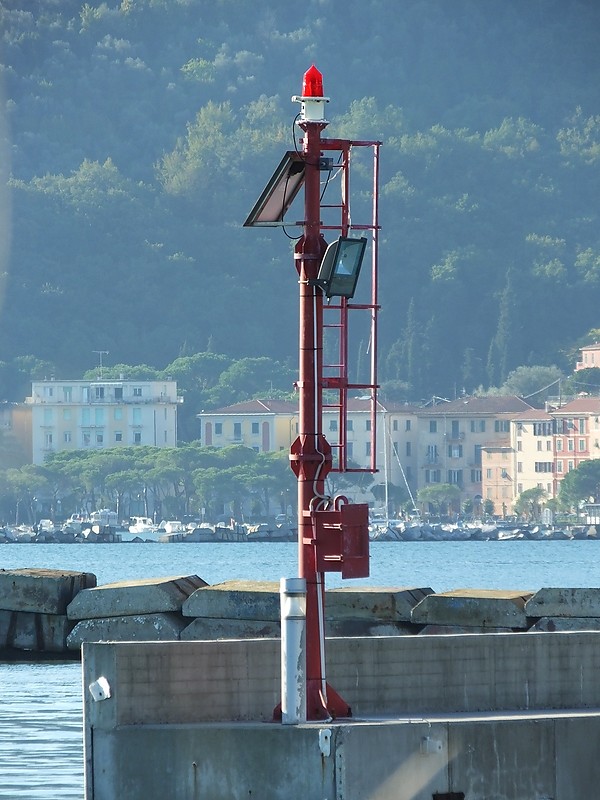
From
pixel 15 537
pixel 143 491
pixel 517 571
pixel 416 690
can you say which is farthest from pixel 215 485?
pixel 416 690

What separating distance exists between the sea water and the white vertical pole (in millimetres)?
3976

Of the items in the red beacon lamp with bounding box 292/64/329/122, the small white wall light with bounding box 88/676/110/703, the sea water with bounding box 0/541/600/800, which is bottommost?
the sea water with bounding box 0/541/600/800

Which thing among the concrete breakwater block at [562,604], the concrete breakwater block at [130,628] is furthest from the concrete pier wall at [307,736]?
the concrete breakwater block at [130,628]

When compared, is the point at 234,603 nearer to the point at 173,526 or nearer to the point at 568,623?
the point at 568,623

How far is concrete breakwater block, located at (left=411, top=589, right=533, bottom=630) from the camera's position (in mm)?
20812

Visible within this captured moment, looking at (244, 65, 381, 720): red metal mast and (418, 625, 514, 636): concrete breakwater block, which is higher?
(244, 65, 381, 720): red metal mast

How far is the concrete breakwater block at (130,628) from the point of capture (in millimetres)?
22922

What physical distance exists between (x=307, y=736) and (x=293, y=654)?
493 mm

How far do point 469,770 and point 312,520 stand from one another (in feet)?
5.35

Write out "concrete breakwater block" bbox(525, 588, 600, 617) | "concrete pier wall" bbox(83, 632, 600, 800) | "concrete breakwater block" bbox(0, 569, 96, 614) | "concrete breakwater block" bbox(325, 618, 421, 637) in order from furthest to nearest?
1. "concrete breakwater block" bbox(0, 569, 96, 614)
2. "concrete breakwater block" bbox(325, 618, 421, 637)
3. "concrete breakwater block" bbox(525, 588, 600, 617)
4. "concrete pier wall" bbox(83, 632, 600, 800)

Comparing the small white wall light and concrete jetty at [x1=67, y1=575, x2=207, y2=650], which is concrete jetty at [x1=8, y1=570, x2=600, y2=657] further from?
the small white wall light

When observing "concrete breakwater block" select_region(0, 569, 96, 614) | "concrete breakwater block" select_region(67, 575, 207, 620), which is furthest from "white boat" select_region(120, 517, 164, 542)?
"concrete breakwater block" select_region(67, 575, 207, 620)

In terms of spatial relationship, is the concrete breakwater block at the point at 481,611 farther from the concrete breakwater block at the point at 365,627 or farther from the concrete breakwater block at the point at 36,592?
the concrete breakwater block at the point at 36,592

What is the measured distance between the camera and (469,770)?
1020cm
